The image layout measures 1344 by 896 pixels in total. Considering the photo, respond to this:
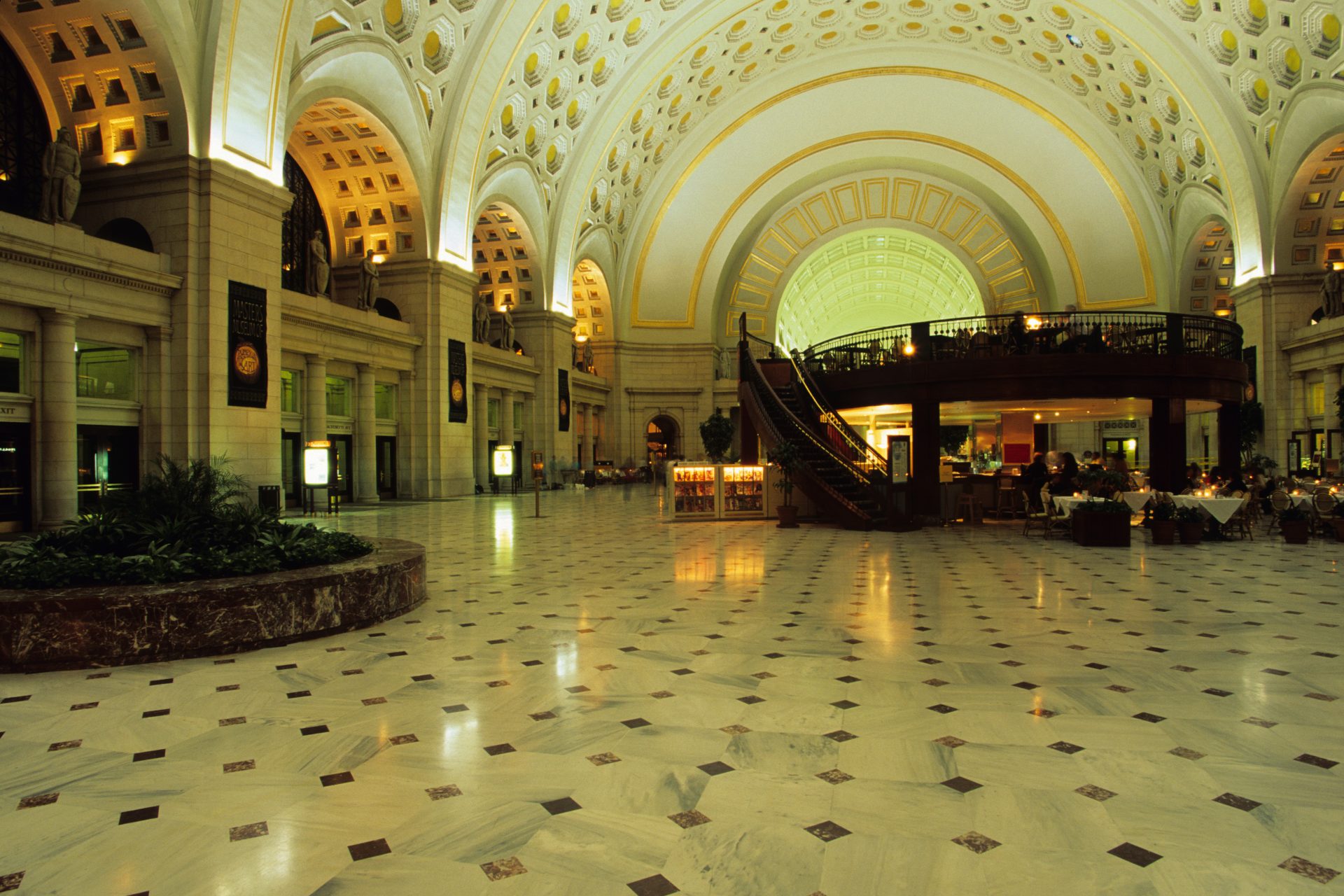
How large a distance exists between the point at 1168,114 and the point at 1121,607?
2354 cm

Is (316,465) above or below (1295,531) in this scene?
above

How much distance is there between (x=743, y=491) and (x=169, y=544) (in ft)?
39.1

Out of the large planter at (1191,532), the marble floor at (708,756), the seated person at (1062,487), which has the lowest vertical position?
the marble floor at (708,756)

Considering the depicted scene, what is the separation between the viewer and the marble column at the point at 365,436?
68.5 feet

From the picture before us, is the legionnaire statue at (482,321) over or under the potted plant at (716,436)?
over

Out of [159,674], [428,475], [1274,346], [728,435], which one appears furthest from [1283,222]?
[159,674]

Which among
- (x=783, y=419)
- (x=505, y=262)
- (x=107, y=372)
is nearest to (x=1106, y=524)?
(x=783, y=419)

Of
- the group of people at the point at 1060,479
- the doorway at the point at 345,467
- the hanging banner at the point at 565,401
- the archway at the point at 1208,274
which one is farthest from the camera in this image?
the hanging banner at the point at 565,401

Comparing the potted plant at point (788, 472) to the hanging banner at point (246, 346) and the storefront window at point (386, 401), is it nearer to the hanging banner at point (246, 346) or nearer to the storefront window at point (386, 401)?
the hanging banner at point (246, 346)

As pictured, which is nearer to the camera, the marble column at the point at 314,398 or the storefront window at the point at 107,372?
the storefront window at the point at 107,372

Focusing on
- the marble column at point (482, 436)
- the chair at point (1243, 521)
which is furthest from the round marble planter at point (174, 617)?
the marble column at point (482, 436)

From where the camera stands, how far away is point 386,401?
73.6ft

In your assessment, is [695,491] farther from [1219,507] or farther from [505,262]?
[505,262]

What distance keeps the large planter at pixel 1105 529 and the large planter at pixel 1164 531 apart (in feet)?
1.96
